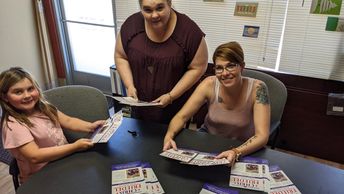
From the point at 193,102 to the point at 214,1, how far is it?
4.36 feet

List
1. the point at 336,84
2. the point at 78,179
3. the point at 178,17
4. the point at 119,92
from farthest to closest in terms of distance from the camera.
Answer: the point at 119,92, the point at 336,84, the point at 178,17, the point at 78,179

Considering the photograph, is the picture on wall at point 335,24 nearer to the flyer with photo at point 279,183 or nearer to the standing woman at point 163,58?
the standing woman at point 163,58

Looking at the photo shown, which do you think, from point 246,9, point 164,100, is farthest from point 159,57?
point 246,9

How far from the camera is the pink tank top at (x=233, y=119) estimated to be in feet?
5.15

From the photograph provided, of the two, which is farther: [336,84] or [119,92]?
[119,92]

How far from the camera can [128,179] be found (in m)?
1.19

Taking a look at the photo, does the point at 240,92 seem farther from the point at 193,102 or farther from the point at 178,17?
the point at 178,17

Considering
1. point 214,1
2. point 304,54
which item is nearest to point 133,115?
point 214,1

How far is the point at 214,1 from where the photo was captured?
8.55 ft

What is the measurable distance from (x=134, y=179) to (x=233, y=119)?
0.66 meters

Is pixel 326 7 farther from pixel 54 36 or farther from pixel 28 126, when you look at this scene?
pixel 54 36

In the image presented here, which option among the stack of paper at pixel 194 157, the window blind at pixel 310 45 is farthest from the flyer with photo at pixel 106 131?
the window blind at pixel 310 45

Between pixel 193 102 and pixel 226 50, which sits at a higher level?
pixel 226 50

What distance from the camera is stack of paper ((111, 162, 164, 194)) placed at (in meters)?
1.13
